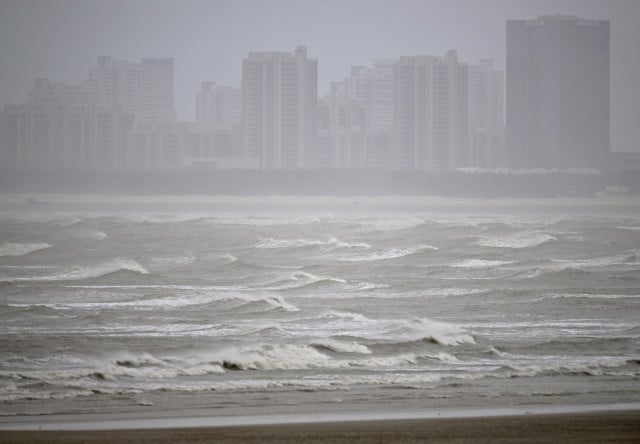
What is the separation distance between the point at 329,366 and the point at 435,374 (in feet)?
3.95

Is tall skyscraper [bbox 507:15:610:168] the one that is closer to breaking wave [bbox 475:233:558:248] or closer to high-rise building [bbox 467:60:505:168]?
high-rise building [bbox 467:60:505:168]

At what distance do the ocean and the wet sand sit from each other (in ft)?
2.22

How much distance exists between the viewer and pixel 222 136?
20.2m

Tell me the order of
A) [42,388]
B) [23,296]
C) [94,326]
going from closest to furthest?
1. [42,388]
2. [94,326]
3. [23,296]

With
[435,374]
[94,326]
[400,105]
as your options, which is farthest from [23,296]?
[400,105]

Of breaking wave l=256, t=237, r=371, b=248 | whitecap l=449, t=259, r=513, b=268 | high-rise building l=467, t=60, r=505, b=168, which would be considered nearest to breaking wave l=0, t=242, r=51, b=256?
breaking wave l=256, t=237, r=371, b=248

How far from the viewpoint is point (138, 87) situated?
1944cm

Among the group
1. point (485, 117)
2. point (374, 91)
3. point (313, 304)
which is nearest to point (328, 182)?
point (374, 91)

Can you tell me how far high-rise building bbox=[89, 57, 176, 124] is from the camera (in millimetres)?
19000

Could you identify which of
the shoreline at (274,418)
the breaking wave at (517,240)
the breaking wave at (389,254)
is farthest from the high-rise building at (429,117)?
the shoreline at (274,418)

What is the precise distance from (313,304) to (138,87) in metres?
8.38

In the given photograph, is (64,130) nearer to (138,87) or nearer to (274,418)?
(138,87)

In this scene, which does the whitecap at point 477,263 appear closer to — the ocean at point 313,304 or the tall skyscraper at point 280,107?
the ocean at point 313,304

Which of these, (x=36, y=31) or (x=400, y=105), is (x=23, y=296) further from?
(x=400, y=105)
